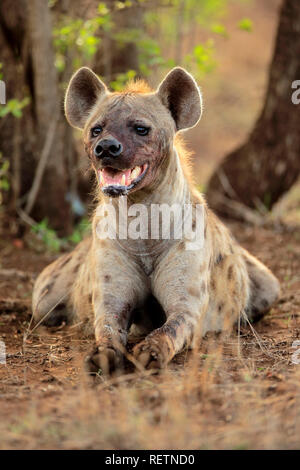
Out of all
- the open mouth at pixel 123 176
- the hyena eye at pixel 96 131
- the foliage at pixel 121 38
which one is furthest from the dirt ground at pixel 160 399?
the foliage at pixel 121 38

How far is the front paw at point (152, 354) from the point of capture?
2.89 m

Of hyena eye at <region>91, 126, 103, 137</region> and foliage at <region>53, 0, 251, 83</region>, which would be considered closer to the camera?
hyena eye at <region>91, 126, 103, 137</region>

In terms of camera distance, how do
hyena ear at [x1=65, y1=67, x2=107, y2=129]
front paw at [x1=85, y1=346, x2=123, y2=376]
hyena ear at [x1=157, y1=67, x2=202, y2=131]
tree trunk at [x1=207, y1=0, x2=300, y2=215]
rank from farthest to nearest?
tree trunk at [x1=207, y1=0, x2=300, y2=215] → hyena ear at [x1=65, y1=67, x2=107, y2=129] → hyena ear at [x1=157, y1=67, x2=202, y2=131] → front paw at [x1=85, y1=346, x2=123, y2=376]

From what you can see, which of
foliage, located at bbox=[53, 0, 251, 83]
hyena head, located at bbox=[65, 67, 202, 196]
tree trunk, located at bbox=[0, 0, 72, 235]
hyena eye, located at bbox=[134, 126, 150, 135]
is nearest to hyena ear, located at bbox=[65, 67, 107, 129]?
A: hyena head, located at bbox=[65, 67, 202, 196]

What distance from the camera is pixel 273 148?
6.61 m

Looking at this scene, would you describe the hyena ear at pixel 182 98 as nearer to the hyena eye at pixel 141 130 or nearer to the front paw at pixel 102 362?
the hyena eye at pixel 141 130

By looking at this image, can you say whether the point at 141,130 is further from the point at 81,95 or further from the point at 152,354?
the point at 152,354

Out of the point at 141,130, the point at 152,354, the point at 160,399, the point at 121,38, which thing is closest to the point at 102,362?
the point at 152,354

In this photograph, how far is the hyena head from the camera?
3.09 metres

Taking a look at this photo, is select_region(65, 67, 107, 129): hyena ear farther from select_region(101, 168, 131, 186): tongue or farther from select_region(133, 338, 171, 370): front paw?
select_region(133, 338, 171, 370): front paw

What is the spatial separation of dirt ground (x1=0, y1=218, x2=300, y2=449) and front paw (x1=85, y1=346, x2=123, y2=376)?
2.2 inches

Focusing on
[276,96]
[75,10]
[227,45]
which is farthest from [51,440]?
[227,45]

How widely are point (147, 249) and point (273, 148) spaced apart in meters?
3.39

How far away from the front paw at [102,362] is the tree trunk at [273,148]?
402cm
